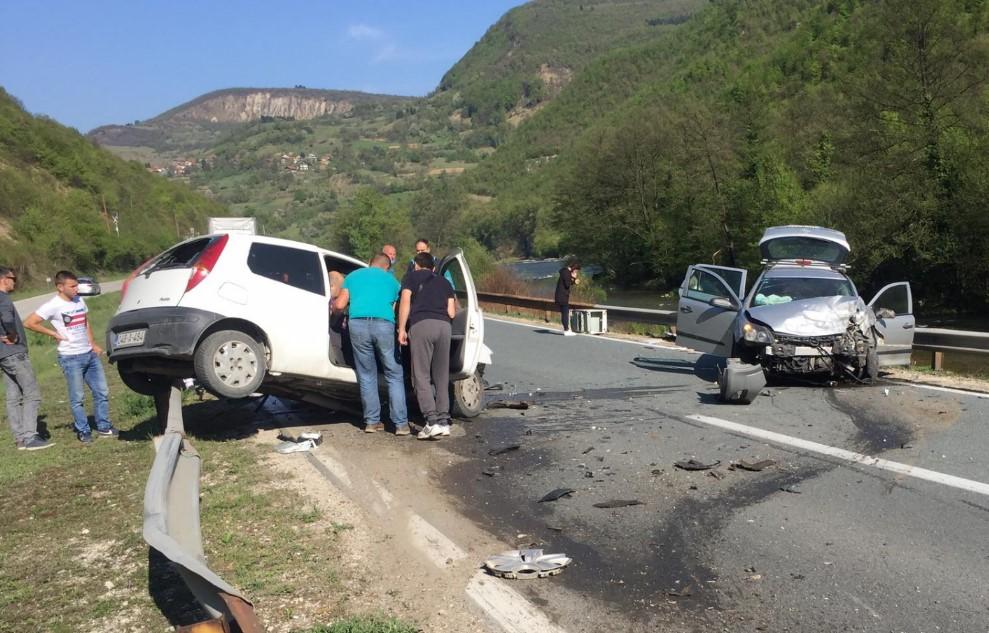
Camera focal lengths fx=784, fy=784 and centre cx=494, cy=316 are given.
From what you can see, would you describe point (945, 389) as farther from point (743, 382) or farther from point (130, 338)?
point (130, 338)

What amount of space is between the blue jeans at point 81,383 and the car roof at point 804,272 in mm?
8699

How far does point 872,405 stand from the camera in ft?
28.3

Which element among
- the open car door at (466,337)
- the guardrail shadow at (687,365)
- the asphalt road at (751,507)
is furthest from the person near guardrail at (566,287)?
the open car door at (466,337)

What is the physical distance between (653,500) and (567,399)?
425 centimetres

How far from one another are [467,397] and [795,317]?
4.27 meters

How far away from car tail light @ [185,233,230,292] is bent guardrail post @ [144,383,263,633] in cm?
154

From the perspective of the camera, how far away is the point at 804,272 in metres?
11.2

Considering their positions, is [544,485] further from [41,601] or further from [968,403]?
[968,403]

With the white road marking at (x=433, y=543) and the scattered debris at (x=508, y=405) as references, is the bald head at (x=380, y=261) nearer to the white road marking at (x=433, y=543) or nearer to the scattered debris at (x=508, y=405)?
the scattered debris at (x=508, y=405)

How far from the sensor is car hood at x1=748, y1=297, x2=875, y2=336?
9.55 m

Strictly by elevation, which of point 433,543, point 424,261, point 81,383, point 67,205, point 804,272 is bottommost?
point 433,543

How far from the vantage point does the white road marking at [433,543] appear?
457 centimetres

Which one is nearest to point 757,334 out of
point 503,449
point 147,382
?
point 503,449

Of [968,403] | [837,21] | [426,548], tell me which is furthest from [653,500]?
[837,21]
